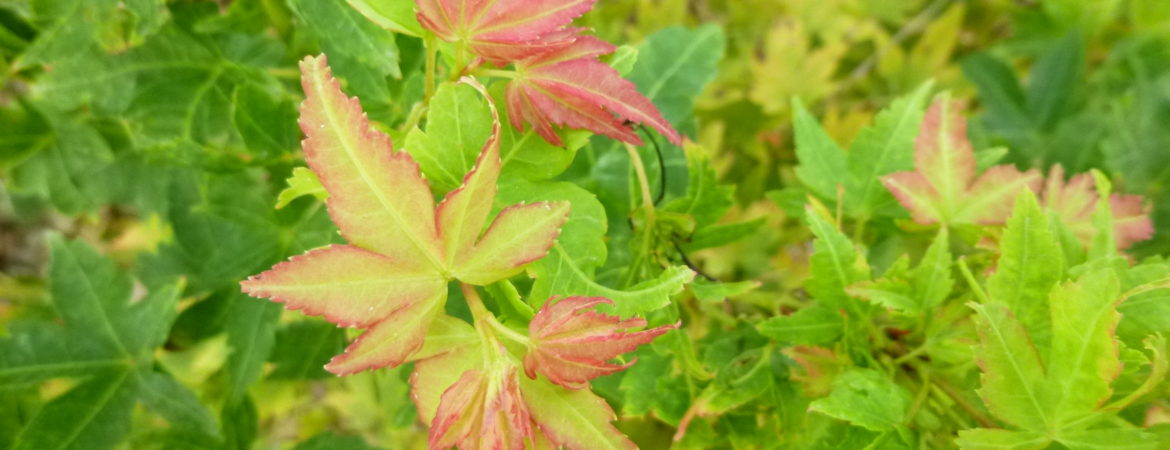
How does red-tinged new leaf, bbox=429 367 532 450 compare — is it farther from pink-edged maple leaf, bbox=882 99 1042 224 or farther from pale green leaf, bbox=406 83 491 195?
pink-edged maple leaf, bbox=882 99 1042 224

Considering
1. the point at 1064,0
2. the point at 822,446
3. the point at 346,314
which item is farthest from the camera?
the point at 1064,0

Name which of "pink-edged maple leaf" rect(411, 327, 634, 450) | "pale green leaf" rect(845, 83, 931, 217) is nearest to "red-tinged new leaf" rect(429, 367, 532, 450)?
"pink-edged maple leaf" rect(411, 327, 634, 450)

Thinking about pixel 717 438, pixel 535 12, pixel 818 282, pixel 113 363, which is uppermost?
pixel 535 12

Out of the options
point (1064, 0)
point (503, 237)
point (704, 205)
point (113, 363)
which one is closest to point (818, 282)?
point (704, 205)

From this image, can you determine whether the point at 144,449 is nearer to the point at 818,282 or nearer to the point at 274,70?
the point at 274,70

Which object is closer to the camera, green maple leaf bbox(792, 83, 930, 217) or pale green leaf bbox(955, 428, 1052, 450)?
pale green leaf bbox(955, 428, 1052, 450)

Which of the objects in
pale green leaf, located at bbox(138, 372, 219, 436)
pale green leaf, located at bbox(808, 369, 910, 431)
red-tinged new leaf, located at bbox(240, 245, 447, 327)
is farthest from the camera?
pale green leaf, located at bbox(138, 372, 219, 436)
